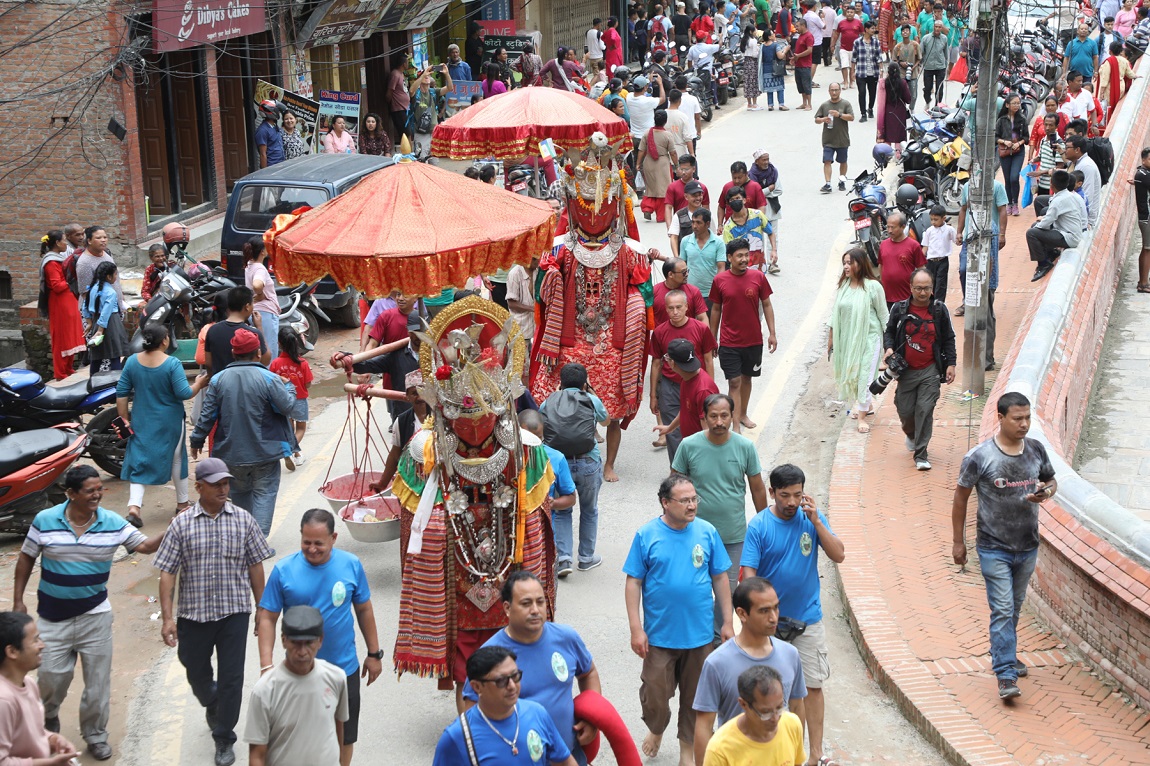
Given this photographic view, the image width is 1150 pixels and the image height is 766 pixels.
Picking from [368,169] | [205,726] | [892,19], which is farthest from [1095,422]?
[892,19]

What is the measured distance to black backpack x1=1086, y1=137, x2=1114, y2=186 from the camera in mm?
18094

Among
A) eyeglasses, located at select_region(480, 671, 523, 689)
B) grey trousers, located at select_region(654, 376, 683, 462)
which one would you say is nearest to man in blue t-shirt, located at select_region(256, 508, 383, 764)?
eyeglasses, located at select_region(480, 671, 523, 689)

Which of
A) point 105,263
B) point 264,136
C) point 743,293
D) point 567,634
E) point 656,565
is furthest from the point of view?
point 264,136

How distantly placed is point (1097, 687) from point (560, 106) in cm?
883

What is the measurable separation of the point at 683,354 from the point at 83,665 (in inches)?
170

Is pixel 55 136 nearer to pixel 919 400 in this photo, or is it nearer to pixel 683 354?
pixel 683 354

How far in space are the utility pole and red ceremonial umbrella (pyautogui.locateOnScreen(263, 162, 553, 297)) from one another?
5.40 metres

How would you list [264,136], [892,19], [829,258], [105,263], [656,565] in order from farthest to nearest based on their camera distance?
[892,19], [264,136], [829,258], [105,263], [656,565]

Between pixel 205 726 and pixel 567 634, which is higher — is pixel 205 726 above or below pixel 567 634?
below

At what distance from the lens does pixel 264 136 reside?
828 inches

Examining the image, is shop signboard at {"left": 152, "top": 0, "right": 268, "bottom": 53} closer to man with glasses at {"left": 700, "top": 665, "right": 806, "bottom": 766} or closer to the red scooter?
the red scooter

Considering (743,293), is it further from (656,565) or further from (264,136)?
(264,136)

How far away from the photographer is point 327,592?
22.3 feet

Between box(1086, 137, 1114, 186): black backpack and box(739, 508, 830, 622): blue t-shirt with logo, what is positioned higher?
box(1086, 137, 1114, 186): black backpack
